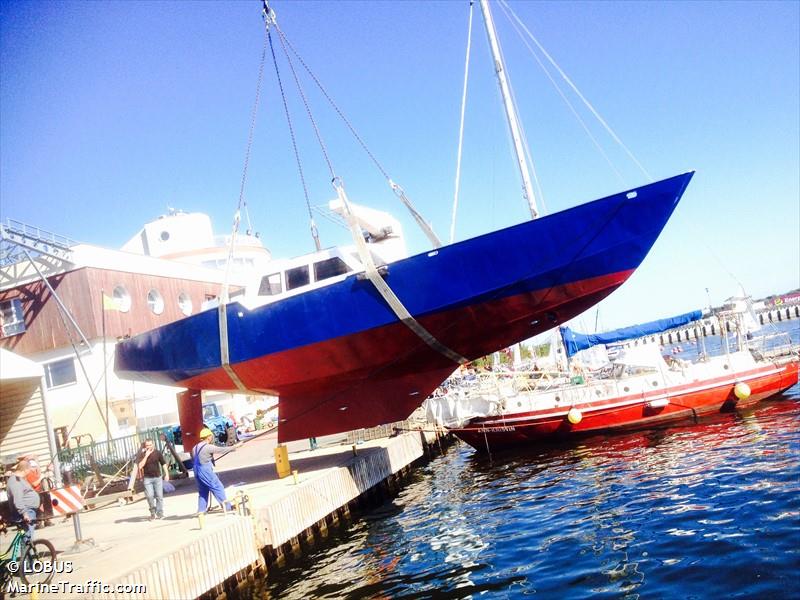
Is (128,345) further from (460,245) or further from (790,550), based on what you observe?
(790,550)

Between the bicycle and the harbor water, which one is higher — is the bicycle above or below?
above

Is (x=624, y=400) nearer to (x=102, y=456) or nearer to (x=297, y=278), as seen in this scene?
(x=297, y=278)

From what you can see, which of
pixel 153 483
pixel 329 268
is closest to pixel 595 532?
pixel 329 268

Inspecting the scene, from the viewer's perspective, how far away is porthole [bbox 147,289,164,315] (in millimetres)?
24734

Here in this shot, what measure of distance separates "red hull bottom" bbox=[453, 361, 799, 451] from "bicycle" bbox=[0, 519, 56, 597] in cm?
1098

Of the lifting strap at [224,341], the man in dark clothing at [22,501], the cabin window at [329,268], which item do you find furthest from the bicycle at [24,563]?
the cabin window at [329,268]

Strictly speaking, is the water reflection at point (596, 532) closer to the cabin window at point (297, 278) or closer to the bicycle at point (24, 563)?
the bicycle at point (24, 563)

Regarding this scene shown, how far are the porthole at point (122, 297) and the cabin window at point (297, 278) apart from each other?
52.1ft

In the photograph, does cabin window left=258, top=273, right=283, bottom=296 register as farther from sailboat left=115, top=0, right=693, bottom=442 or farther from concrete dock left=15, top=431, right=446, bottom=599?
concrete dock left=15, top=431, right=446, bottom=599

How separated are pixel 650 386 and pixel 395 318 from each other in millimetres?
10287

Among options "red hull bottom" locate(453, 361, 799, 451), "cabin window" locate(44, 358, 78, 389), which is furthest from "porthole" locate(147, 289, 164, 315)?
"red hull bottom" locate(453, 361, 799, 451)

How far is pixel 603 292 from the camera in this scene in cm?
967

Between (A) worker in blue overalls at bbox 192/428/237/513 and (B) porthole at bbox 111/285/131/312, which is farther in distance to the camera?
(B) porthole at bbox 111/285/131/312

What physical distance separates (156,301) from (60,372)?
4.82 metres
